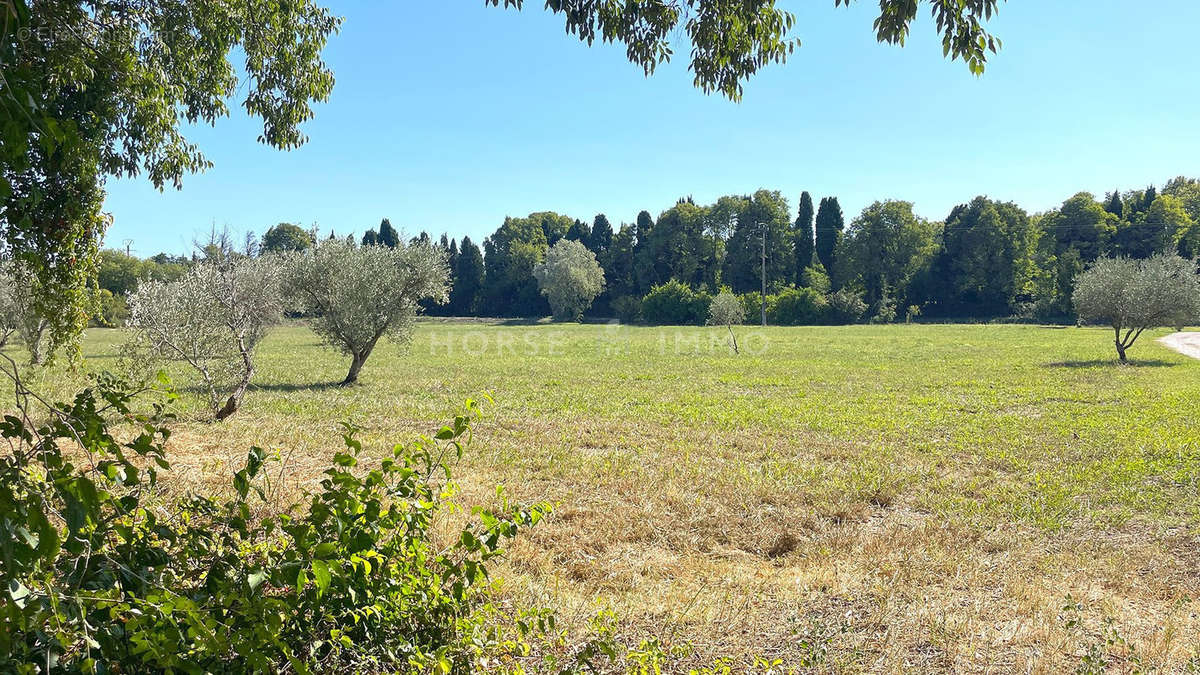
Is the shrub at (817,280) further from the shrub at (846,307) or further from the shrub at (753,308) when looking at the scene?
the shrub at (753,308)

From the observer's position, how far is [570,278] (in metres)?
78.1

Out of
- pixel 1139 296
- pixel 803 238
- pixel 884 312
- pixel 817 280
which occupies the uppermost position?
pixel 803 238

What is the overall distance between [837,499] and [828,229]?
268 ft

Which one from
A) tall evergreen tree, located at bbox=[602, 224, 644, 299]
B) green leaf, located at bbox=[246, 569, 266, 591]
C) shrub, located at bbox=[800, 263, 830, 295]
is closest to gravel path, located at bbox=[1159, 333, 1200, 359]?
shrub, located at bbox=[800, 263, 830, 295]

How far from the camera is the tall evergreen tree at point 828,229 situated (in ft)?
272

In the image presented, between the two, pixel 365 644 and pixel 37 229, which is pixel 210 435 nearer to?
pixel 37 229

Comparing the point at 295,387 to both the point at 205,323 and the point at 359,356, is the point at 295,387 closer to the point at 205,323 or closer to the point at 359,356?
the point at 359,356

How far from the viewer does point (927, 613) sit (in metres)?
4.51

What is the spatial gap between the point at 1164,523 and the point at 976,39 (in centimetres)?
648

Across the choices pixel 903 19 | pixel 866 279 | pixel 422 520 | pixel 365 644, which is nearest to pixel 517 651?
pixel 365 644

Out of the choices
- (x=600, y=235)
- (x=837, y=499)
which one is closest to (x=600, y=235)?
(x=600, y=235)

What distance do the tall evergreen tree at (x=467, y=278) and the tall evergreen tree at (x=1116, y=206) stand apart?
8418 cm

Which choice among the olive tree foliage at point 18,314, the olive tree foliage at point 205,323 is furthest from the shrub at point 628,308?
the olive tree foliage at point 205,323

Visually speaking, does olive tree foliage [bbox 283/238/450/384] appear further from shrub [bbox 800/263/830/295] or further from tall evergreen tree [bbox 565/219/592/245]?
tall evergreen tree [bbox 565/219/592/245]
